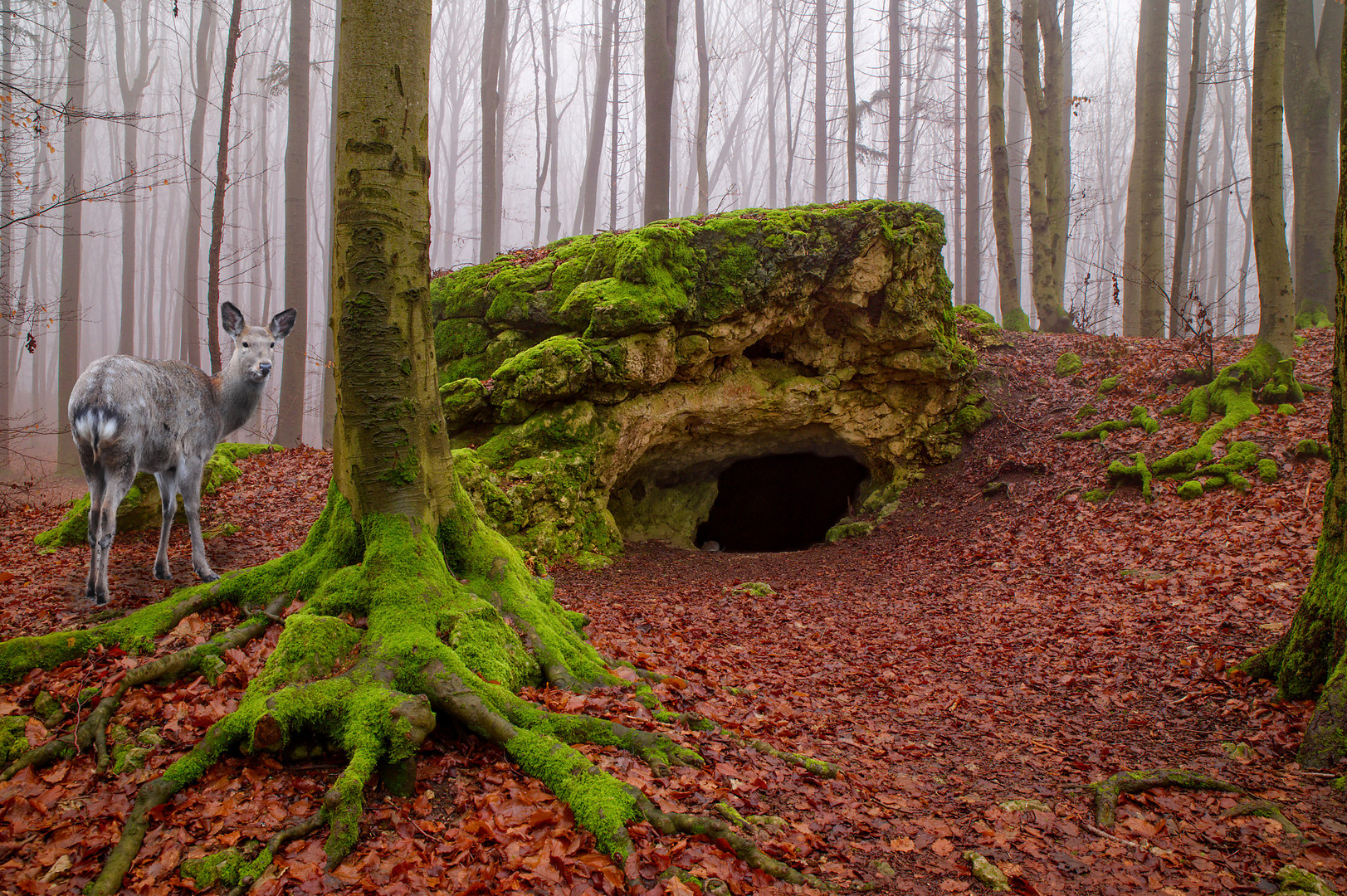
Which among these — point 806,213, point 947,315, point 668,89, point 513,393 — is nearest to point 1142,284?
point 947,315

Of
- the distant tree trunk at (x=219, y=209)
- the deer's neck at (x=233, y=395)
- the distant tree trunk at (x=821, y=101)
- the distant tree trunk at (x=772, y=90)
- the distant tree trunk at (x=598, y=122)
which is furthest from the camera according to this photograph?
the distant tree trunk at (x=772, y=90)

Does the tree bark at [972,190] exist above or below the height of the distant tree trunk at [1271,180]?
above

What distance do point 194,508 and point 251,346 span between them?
60.0 inches

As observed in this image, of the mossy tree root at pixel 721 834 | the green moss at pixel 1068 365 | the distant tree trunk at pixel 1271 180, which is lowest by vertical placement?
the mossy tree root at pixel 721 834

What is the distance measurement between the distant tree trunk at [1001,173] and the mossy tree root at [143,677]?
14.6m

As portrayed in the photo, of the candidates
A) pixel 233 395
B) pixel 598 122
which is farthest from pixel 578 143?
pixel 233 395

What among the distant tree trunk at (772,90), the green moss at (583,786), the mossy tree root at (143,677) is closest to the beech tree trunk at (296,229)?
the mossy tree root at (143,677)

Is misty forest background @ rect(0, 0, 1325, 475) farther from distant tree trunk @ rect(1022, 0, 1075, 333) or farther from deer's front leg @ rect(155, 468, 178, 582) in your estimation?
deer's front leg @ rect(155, 468, 178, 582)

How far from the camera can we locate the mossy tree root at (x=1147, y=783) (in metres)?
3.27

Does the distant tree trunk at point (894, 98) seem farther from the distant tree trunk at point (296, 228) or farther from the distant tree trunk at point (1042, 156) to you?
the distant tree trunk at point (296, 228)

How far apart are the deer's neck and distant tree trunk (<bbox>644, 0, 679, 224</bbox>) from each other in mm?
8229

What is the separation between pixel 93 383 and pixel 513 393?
13.3 feet

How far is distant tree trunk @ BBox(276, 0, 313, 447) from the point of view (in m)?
13.6

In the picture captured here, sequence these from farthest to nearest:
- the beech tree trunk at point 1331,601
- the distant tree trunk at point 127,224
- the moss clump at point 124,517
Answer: the distant tree trunk at point 127,224 → the moss clump at point 124,517 → the beech tree trunk at point 1331,601
